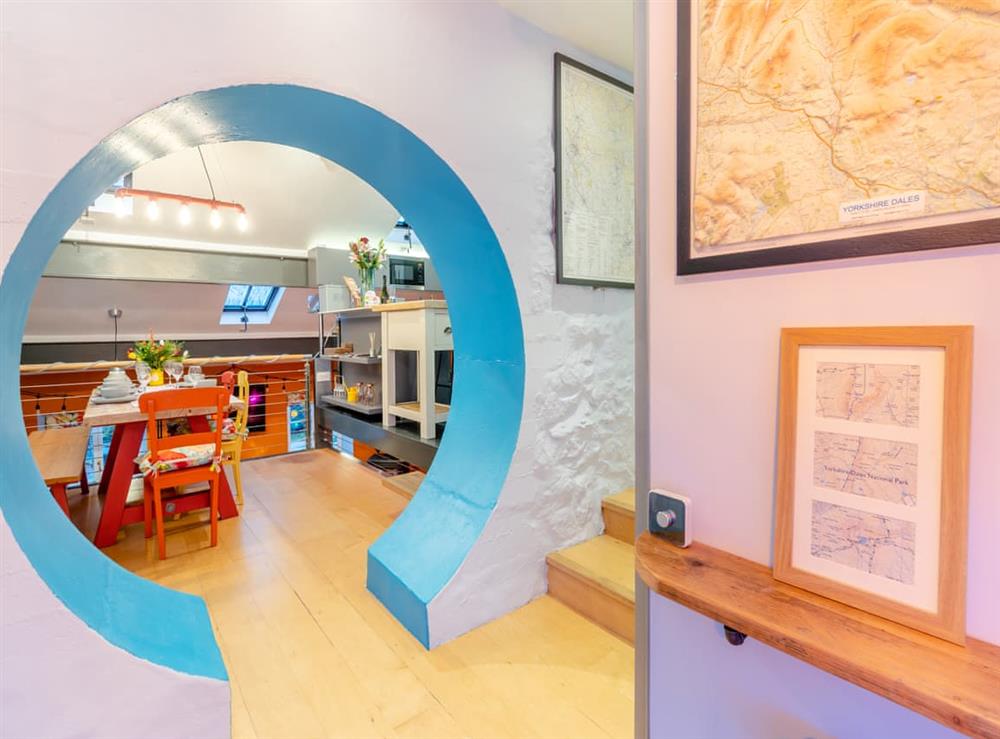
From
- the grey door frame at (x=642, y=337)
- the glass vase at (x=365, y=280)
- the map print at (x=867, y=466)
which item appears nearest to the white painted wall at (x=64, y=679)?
the grey door frame at (x=642, y=337)

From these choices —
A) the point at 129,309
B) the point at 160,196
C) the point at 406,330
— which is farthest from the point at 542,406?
the point at 129,309

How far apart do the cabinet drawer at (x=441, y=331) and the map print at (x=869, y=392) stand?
2600mm

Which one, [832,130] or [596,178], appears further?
[596,178]

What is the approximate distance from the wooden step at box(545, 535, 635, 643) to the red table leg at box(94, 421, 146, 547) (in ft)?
7.90

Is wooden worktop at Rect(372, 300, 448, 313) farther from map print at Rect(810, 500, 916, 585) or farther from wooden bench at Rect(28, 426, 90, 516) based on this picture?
map print at Rect(810, 500, 916, 585)

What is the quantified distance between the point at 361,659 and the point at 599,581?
89 cm

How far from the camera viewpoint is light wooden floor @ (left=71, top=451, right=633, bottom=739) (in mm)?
1416

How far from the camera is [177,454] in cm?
268

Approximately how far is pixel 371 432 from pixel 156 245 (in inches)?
130

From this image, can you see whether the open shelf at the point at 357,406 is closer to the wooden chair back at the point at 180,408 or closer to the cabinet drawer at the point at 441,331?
the cabinet drawer at the point at 441,331

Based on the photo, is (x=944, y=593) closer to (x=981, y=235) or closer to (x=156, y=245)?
(x=981, y=235)

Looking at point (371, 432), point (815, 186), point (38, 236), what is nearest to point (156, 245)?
point (371, 432)

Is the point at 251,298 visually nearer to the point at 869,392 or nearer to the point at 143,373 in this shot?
the point at 143,373

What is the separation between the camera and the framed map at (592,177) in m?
1.99
